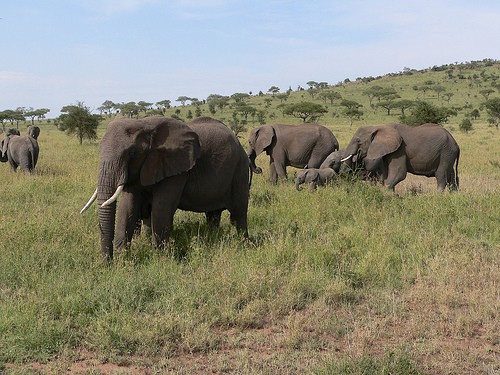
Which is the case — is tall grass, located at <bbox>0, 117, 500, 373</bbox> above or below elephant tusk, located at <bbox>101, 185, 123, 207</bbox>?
below

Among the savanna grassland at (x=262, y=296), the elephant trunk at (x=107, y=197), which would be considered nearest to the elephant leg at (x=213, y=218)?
the savanna grassland at (x=262, y=296)

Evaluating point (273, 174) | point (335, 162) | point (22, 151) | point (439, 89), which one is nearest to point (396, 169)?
point (335, 162)

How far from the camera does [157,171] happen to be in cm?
614

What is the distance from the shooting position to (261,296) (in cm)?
516

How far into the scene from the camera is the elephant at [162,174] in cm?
581

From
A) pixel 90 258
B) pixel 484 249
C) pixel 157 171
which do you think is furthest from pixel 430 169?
pixel 90 258

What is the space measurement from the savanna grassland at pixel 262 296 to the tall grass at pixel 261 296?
0.06 ft

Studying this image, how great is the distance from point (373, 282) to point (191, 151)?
2784mm

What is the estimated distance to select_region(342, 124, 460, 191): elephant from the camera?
11789mm

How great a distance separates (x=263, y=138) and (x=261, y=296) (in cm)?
911

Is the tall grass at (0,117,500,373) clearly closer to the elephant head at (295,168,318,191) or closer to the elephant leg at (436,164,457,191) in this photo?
the elephant head at (295,168,318,191)

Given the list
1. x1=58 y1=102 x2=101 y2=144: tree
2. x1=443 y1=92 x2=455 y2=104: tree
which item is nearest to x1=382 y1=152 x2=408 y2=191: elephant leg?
x1=58 y1=102 x2=101 y2=144: tree

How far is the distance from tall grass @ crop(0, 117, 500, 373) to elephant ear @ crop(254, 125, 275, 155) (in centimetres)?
562

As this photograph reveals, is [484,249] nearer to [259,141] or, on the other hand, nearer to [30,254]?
[30,254]
